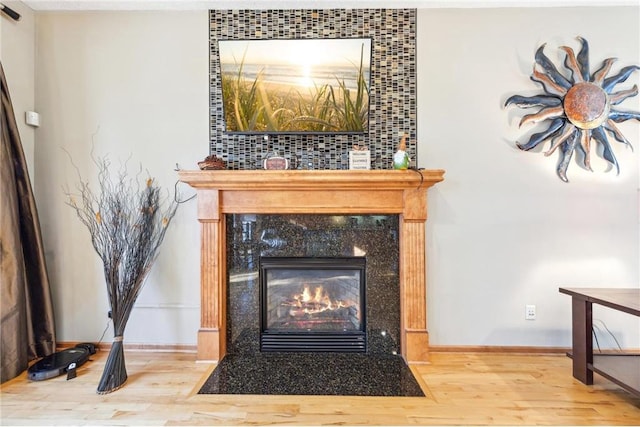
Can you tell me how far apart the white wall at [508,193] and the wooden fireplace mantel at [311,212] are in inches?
8.4

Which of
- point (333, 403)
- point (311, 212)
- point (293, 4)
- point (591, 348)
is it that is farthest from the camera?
point (293, 4)

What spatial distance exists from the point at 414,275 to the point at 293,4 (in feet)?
7.06


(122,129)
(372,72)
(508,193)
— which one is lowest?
(508,193)

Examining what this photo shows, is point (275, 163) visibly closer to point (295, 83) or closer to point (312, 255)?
point (295, 83)

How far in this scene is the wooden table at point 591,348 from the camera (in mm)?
1873

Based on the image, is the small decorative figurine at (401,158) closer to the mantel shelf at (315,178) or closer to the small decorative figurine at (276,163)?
the mantel shelf at (315,178)

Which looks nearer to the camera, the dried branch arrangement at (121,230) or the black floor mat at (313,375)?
the black floor mat at (313,375)

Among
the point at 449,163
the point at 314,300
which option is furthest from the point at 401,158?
the point at 314,300

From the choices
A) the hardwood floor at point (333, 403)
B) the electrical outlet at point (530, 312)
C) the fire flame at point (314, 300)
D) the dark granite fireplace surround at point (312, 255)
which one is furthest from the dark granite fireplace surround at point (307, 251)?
the electrical outlet at point (530, 312)

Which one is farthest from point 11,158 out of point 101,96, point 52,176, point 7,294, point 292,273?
point 292,273

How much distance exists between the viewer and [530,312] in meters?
2.45

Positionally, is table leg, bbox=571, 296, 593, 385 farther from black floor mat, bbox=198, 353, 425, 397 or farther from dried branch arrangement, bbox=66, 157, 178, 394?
dried branch arrangement, bbox=66, 157, 178, 394

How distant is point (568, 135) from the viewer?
7.95 feet

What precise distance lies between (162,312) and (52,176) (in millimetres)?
1338
